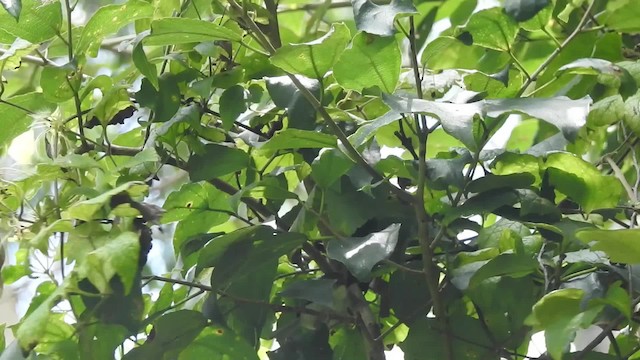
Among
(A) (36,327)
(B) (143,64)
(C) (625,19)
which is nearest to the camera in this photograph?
(A) (36,327)

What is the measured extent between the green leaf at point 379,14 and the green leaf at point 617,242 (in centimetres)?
14

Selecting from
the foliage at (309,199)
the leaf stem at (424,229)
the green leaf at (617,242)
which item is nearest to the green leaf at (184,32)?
the foliage at (309,199)

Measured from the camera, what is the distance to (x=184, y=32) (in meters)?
0.46

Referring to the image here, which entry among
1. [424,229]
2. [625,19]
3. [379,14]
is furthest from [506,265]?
[625,19]

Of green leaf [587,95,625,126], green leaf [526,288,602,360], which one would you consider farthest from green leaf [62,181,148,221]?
green leaf [587,95,625,126]

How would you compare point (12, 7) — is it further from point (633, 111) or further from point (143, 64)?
point (633, 111)

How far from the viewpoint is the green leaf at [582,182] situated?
1.62 ft

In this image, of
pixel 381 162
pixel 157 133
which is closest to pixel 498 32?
pixel 381 162

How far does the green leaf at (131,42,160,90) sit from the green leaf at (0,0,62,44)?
5 cm

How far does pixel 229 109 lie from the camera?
52cm

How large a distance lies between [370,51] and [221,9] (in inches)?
4.8

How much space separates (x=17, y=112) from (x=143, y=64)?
0.36 feet

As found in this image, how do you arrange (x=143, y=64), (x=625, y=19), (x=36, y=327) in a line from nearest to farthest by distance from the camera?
(x=36, y=327), (x=143, y=64), (x=625, y=19)

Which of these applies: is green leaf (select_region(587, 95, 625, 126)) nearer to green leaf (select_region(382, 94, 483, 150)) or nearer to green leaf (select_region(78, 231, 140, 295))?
green leaf (select_region(382, 94, 483, 150))
